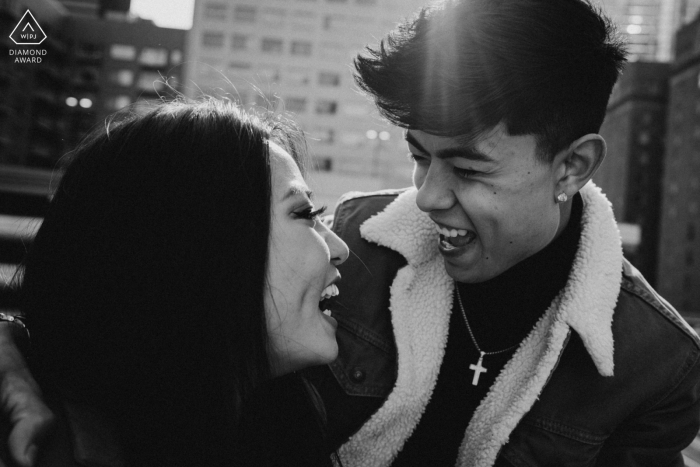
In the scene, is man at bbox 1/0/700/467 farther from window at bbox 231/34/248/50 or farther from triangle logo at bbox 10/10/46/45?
window at bbox 231/34/248/50

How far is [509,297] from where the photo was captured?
6.65 ft

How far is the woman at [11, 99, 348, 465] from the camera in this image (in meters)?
1.32

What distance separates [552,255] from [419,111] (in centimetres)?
75

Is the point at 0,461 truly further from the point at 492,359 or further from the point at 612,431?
the point at 612,431

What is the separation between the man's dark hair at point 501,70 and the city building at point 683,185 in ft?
159

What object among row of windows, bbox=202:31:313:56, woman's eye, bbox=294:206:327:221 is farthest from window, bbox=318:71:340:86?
woman's eye, bbox=294:206:327:221

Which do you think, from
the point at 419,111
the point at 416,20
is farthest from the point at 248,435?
the point at 416,20

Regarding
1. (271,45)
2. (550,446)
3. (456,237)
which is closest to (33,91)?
(456,237)

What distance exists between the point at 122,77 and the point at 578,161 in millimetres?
5063

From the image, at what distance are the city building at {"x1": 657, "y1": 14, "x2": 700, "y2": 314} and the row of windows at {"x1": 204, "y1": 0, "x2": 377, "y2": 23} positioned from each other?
36.0m

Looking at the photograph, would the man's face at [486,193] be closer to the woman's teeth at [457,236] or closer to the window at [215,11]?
the woman's teeth at [457,236]

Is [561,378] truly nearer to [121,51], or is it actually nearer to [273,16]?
[121,51]

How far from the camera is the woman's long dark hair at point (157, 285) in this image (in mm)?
1322

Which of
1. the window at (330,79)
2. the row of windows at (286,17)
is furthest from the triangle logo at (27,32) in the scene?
the row of windows at (286,17)
